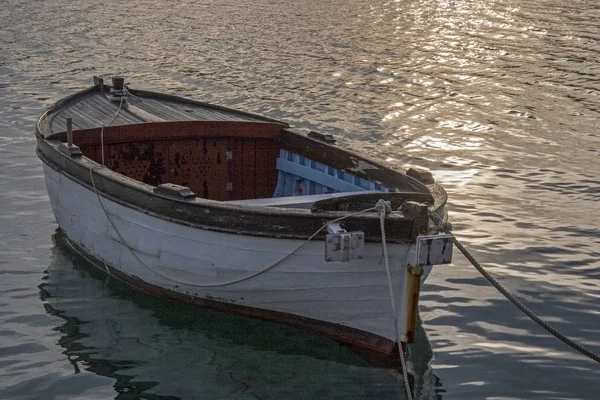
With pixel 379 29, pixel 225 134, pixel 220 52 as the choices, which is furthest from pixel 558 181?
pixel 379 29

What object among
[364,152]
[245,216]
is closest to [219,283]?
[245,216]

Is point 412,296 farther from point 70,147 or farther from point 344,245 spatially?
point 70,147

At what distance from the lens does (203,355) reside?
10953 millimetres

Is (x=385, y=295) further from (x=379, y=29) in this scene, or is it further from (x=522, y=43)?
(x=379, y=29)

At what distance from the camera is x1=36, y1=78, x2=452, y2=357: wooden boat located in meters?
9.71

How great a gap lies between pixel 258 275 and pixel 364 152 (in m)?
3.08

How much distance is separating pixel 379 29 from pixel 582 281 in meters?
28.4

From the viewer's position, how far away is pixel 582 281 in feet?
43.5

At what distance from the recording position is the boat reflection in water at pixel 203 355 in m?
10.1

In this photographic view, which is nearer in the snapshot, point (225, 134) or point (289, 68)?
point (225, 134)

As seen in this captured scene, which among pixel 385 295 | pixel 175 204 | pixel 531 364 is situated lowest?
pixel 531 364

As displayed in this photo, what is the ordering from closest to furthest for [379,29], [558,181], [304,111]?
[558,181]
[304,111]
[379,29]

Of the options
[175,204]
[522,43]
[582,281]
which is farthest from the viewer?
[522,43]

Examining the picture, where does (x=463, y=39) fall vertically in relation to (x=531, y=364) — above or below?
above
